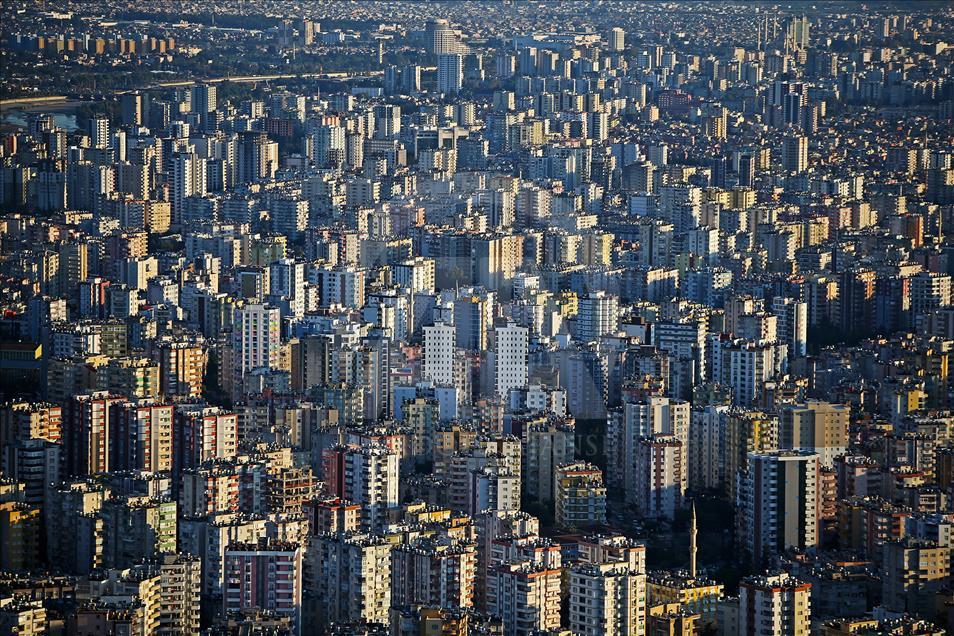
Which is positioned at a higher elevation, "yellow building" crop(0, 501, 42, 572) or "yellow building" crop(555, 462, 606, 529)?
"yellow building" crop(0, 501, 42, 572)

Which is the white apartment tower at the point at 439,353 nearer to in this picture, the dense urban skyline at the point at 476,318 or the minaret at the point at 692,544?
the dense urban skyline at the point at 476,318

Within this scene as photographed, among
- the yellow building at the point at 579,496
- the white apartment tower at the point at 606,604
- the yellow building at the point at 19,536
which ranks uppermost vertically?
the white apartment tower at the point at 606,604

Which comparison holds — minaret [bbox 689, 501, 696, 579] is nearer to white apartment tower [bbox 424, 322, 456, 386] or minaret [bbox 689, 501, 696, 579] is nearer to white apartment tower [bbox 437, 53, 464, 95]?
white apartment tower [bbox 424, 322, 456, 386]

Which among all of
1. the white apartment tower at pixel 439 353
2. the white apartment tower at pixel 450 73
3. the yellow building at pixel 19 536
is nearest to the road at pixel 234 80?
the white apartment tower at pixel 450 73

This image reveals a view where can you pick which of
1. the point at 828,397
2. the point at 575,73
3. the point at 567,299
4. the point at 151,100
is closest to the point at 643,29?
the point at 575,73

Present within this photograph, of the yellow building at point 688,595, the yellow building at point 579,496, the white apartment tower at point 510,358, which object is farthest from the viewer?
the white apartment tower at point 510,358

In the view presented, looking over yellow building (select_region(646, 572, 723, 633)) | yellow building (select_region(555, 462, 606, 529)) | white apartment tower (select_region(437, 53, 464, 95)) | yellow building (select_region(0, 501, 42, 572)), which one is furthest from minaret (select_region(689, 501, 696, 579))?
white apartment tower (select_region(437, 53, 464, 95))

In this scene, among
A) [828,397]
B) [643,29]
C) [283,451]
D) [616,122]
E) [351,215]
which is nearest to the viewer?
[283,451]

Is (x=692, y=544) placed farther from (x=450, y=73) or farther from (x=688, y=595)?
(x=450, y=73)

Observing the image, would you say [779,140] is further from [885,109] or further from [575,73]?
[575,73]
